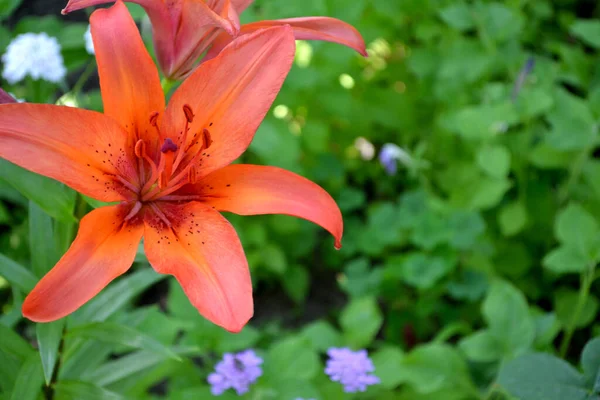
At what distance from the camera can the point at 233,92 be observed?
0.77 m

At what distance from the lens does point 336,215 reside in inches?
29.9

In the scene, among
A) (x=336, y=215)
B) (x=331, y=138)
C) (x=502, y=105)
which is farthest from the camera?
(x=331, y=138)

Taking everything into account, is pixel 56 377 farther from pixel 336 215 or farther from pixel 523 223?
pixel 523 223

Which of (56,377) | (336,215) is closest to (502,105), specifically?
(336,215)

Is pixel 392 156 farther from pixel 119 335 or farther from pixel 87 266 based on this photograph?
pixel 87 266

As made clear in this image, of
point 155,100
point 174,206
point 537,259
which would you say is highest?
point 155,100

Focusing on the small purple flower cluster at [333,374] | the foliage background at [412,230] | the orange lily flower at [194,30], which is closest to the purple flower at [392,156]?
the foliage background at [412,230]

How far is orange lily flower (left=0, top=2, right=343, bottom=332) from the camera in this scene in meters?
0.69

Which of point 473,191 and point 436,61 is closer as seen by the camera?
point 473,191

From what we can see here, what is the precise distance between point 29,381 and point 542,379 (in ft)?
2.27

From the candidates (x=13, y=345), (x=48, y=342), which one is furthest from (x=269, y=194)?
(x=13, y=345)

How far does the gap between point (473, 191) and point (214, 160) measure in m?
1.11

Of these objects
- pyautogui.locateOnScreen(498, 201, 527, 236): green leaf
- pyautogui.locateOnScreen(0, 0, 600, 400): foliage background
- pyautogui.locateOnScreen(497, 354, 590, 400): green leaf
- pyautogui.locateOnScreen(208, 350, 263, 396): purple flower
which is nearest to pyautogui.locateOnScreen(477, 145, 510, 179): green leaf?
pyautogui.locateOnScreen(0, 0, 600, 400): foliage background

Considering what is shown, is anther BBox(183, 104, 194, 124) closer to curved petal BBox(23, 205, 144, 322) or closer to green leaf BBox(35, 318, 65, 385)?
curved petal BBox(23, 205, 144, 322)
